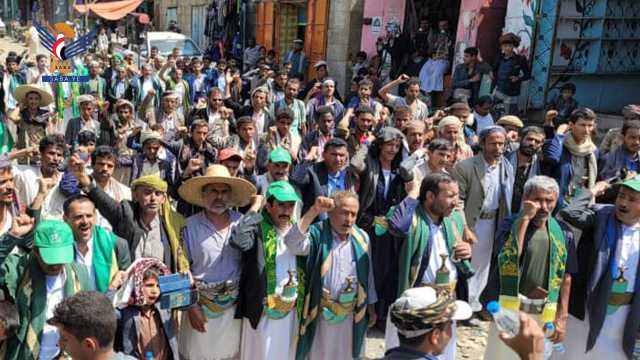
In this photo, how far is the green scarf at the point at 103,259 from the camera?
3.48m

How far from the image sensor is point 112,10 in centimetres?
2089

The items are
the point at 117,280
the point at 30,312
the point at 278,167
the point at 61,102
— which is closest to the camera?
the point at 30,312

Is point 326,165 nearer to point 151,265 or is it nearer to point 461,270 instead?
point 461,270

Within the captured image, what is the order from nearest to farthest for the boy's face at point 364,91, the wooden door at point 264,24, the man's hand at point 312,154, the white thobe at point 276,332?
the white thobe at point 276,332 → the man's hand at point 312,154 → the boy's face at point 364,91 → the wooden door at point 264,24

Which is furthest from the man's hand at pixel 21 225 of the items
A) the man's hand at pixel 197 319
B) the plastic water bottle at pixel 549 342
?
the plastic water bottle at pixel 549 342

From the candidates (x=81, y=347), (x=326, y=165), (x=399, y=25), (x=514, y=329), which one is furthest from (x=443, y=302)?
(x=399, y=25)

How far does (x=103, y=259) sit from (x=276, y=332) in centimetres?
115

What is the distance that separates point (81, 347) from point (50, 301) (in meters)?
1.02

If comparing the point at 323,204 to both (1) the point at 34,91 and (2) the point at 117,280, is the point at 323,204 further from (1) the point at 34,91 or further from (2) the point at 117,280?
(1) the point at 34,91

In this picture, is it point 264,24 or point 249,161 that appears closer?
point 249,161

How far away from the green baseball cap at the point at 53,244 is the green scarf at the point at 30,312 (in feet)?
0.46

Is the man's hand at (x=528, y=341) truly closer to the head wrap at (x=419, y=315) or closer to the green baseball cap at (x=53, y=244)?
the head wrap at (x=419, y=315)

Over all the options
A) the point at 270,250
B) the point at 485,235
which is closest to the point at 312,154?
the point at 485,235

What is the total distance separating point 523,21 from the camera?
9.92 metres
